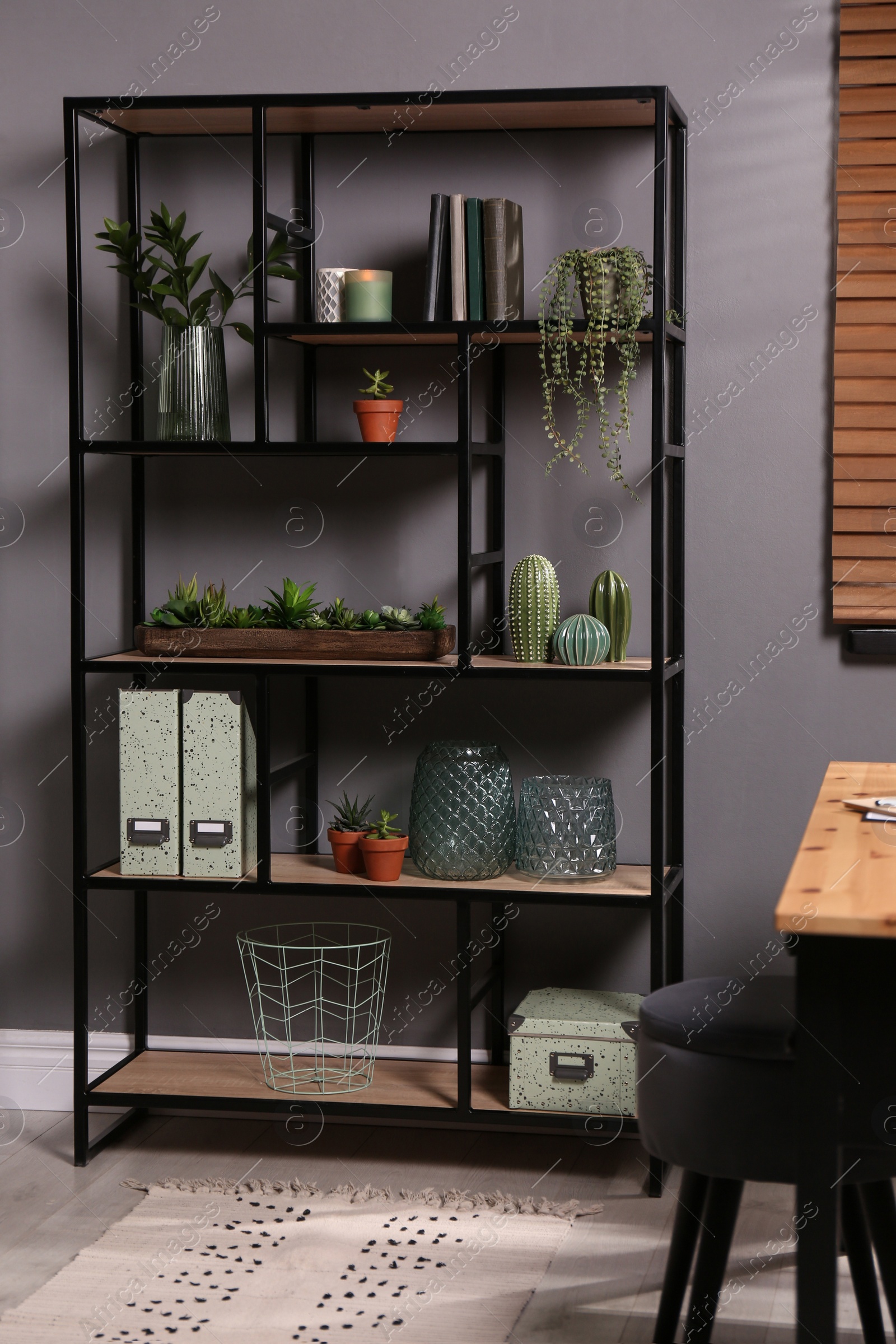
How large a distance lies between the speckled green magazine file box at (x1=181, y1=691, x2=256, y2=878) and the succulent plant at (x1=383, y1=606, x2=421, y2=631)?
345 millimetres

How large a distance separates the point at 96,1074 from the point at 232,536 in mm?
1315

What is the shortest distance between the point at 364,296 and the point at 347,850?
1156mm

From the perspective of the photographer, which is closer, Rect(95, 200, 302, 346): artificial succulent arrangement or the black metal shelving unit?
the black metal shelving unit

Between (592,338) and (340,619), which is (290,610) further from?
(592,338)

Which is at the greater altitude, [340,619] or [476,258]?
[476,258]

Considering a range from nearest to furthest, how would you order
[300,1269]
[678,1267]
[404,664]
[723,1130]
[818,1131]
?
[818,1131] → [723,1130] → [678,1267] → [300,1269] → [404,664]

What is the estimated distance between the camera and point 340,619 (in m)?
2.88

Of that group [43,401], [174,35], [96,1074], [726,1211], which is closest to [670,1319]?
[726,1211]

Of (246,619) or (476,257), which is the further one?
(246,619)

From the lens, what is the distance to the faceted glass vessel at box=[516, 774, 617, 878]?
2.79 m

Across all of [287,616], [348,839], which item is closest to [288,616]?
[287,616]

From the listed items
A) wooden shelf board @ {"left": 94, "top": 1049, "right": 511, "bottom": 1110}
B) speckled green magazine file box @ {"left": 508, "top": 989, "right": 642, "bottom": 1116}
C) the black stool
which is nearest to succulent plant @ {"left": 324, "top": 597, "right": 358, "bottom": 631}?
speckled green magazine file box @ {"left": 508, "top": 989, "right": 642, "bottom": 1116}

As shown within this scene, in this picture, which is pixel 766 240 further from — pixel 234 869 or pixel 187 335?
pixel 234 869

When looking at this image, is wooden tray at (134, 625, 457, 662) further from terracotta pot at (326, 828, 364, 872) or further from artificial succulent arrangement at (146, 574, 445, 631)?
terracotta pot at (326, 828, 364, 872)
